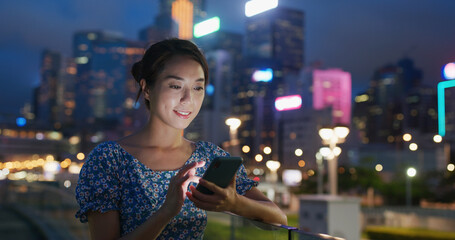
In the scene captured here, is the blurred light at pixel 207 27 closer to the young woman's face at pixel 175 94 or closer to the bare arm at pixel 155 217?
the young woman's face at pixel 175 94

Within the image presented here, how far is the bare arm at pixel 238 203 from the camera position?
2346 mm

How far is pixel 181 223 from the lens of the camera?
8.98ft

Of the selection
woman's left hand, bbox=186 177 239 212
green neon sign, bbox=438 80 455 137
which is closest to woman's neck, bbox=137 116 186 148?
woman's left hand, bbox=186 177 239 212

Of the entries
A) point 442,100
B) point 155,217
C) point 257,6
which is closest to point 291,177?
point 442,100

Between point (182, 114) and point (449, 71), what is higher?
point (449, 71)

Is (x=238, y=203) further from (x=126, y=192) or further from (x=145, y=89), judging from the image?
(x=145, y=89)

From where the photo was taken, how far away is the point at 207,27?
15164 mm

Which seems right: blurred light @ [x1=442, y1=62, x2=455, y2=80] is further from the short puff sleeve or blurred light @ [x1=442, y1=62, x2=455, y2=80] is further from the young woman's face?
the short puff sleeve

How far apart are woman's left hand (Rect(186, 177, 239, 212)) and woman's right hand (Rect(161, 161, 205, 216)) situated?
0.16 ft

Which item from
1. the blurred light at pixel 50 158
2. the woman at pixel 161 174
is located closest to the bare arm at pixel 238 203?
the woman at pixel 161 174

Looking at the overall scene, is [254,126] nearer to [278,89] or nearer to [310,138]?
[278,89]

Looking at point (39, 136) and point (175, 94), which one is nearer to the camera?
point (175, 94)

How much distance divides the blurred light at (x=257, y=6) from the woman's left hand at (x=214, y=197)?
24.7 ft

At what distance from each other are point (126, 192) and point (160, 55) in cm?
82
